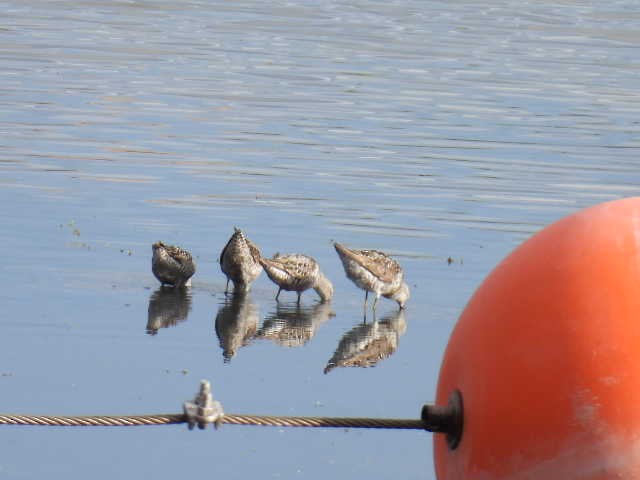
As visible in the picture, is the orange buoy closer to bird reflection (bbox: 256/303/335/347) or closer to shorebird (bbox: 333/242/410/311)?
bird reflection (bbox: 256/303/335/347)

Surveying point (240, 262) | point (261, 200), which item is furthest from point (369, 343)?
point (261, 200)

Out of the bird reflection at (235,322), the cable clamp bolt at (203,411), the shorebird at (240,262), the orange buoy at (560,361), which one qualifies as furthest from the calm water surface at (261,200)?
the orange buoy at (560,361)

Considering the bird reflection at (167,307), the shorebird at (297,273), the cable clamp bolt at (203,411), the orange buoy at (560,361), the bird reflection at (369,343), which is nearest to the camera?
the orange buoy at (560,361)

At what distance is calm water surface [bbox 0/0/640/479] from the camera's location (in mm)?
9523

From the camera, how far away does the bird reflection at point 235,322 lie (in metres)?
11.4

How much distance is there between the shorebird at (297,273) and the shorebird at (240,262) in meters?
0.13

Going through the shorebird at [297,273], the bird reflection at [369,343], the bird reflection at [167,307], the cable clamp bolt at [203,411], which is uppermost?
the shorebird at [297,273]

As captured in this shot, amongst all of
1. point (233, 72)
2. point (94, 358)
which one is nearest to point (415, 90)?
point (233, 72)

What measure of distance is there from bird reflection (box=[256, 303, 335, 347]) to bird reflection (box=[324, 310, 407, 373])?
0.31 meters

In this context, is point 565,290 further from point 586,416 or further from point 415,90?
point 415,90

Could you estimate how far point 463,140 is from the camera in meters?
22.3

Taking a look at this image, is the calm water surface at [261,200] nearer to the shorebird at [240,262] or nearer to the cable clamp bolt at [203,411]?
the shorebird at [240,262]

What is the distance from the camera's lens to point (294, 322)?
1250 cm

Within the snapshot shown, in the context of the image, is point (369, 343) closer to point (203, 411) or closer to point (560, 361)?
point (203, 411)
